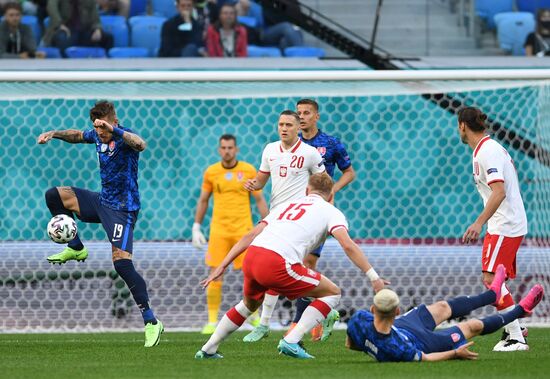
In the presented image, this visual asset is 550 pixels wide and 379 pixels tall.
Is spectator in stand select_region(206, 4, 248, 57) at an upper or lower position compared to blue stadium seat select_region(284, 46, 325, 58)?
upper

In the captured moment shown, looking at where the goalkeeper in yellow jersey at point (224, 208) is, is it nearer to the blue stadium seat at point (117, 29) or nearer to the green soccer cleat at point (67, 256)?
the green soccer cleat at point (67, 256)

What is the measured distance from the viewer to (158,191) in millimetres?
13422

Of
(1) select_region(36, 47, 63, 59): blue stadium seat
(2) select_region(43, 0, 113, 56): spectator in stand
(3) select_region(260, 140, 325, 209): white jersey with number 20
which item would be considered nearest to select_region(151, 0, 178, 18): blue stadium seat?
(2) select_region(43, 0, 113, 56): spectator in stand

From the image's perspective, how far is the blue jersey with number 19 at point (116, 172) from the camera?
32.2 ft

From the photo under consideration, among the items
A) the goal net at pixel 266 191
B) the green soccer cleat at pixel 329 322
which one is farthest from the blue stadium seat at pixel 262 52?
the green soccer cleat at pixel 329 322

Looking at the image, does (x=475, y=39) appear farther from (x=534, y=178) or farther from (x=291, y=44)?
(x=534, y=178)

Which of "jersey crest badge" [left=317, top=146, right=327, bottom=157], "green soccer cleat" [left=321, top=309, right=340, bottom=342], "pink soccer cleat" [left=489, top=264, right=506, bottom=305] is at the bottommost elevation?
"green soccer cleat" [left=321, top=309, right=340, bottom=342]

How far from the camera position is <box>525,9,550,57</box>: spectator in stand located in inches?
629

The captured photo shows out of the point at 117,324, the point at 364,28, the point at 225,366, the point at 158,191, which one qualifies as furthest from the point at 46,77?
the point at 364,28

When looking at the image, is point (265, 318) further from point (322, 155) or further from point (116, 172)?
point (116, 172)

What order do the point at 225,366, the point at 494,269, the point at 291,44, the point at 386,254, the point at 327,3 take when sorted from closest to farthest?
the point at 225,366
the point at 494,269
the point at 386,254
the point at 291,44
the point at 327,3

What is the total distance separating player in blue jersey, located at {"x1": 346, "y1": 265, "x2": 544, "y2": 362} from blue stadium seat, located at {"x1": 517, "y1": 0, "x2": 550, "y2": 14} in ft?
33.2

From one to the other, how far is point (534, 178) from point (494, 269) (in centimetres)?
428

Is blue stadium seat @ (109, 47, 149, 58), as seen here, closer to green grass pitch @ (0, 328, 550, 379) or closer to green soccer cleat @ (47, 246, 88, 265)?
green grass pitch @ (0, 328, 550, 379)
